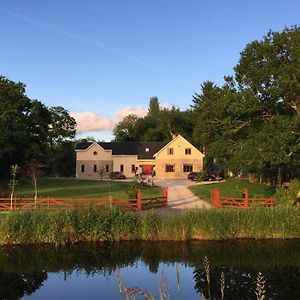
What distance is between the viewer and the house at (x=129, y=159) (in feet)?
235

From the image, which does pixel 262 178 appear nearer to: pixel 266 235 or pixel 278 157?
pixel 278 157

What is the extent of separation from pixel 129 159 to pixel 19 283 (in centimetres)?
6217

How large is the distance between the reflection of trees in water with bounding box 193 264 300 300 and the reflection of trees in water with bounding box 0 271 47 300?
5.37 meters

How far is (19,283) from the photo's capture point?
1452 centimetres

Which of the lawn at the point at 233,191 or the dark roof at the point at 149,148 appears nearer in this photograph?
the lawn at the point at 233,191

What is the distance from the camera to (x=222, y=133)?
109 ft

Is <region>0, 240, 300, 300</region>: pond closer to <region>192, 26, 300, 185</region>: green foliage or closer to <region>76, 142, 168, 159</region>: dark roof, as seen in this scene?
<region>192, 26, 300, 185</region>: green foliage

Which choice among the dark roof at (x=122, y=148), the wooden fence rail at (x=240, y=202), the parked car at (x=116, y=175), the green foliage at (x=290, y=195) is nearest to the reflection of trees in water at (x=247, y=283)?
the wooden fence rail at (x=240, y=202)

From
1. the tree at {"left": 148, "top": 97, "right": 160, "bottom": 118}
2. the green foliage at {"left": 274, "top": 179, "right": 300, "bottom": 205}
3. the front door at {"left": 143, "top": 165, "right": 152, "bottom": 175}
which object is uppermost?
the tree at {"left": 148, "top": 97, "right": 160, "bottom": 118}

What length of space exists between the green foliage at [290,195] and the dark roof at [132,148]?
160 feet

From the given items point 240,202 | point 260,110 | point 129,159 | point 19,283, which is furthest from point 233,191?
point 129,159

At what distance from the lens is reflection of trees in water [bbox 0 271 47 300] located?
13.6m

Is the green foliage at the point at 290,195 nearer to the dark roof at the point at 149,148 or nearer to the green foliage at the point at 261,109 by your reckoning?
the green foliage at the point at 261,109

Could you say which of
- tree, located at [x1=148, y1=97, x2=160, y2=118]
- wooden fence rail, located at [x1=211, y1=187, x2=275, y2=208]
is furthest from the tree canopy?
tree, located at [x1=148, y1=97, x2=160, y2=118]
